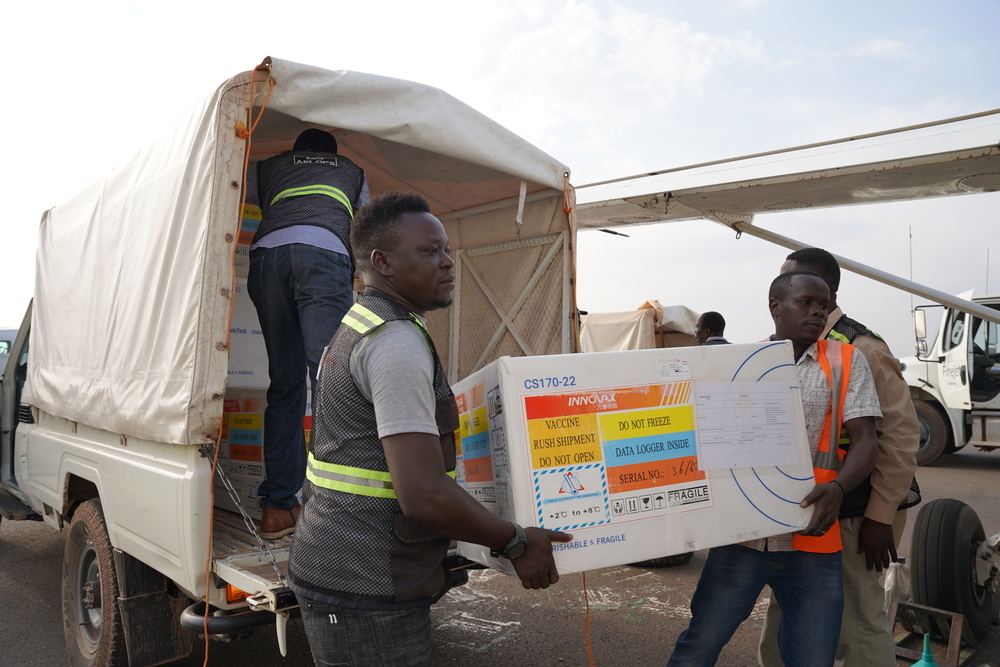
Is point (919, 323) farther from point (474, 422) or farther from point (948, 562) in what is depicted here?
point (474, 422)

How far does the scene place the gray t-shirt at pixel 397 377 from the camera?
1.50 meters

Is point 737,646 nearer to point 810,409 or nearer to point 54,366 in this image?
point 810,409

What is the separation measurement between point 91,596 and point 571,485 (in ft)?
9.58

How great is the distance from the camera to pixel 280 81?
2711mm

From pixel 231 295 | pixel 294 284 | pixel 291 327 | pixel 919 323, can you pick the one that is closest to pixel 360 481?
pixel 231 295

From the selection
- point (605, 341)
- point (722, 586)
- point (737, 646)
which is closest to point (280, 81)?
point (722, 586)

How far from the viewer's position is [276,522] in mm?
3021

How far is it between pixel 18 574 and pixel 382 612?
5.35 m

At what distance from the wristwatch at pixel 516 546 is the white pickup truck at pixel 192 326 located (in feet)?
3.02

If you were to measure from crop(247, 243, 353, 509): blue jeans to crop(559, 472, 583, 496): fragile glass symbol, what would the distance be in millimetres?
1468

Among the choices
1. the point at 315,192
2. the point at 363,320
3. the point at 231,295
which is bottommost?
the point at 363,320

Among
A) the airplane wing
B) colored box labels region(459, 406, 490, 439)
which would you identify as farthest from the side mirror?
colored box labels region(459, 406, 490, 439)

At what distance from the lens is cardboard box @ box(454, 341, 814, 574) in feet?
5.91

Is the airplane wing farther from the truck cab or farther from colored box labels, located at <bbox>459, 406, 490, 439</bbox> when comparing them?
the truck cab
